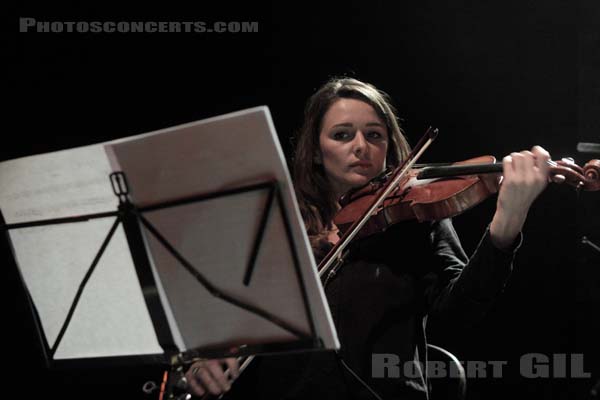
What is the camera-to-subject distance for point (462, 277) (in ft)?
5.17

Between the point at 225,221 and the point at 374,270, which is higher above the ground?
the point at 225,221

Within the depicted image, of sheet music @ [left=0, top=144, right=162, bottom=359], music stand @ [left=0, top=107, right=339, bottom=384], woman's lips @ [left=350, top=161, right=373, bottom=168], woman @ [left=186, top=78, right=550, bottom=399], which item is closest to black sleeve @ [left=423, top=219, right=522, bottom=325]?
woman @ [left=186, top=78, right=550, bottom=399]

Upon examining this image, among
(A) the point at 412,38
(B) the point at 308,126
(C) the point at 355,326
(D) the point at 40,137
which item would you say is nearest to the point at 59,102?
(D) the point at 40,137

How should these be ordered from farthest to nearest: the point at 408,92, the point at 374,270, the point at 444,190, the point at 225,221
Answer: the point at 408,92 → the point at 374,270 → the point at 444,190 → the point at 225,221

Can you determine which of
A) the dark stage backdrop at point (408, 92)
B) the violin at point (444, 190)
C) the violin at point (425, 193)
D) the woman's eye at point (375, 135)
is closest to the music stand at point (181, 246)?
the violin at point (425, 193)

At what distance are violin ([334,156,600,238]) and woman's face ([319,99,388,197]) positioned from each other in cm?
10

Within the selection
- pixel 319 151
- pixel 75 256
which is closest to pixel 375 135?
pixel 319 151

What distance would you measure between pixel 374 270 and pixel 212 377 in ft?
1.60

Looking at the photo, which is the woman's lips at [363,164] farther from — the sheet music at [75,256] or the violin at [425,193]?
the sheet music at [75,256]

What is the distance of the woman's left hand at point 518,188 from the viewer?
4.85ft

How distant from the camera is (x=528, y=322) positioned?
2467 millimetres

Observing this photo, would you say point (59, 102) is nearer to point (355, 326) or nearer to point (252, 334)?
point (355, 326)

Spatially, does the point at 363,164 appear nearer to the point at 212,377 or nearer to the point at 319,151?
the point at 319,151

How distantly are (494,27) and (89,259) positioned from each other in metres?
1.72
